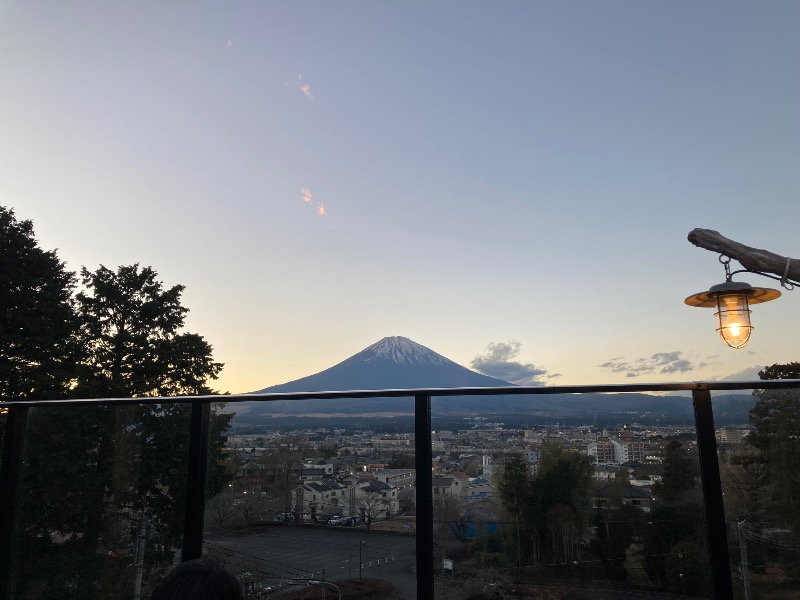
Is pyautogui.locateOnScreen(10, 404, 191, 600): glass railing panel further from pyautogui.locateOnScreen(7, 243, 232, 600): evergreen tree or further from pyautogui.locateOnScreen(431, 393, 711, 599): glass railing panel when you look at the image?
pyautogui.locateOnScreen(431, 393, 711, 599): glass railing panel

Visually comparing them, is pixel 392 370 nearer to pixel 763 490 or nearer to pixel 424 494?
pixel 424 494

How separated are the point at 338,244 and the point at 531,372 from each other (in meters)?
23.6

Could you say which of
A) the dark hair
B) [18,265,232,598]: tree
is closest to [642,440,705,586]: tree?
the dark hair

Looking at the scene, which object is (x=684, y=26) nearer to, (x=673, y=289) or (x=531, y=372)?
(x=673, y=289)

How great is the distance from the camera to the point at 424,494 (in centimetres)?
178

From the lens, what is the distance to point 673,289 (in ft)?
69.4

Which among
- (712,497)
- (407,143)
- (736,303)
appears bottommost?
(712,497)

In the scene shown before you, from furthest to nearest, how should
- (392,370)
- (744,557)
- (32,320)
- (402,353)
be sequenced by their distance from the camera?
(402,353)
(392,370)
(32,320)
(744,557)

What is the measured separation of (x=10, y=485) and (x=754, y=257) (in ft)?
26.7

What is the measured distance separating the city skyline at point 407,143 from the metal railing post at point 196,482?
5719 mm

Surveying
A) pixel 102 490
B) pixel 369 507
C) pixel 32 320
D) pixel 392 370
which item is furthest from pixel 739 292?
pixel 392 370

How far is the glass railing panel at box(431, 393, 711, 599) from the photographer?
1.58 meters

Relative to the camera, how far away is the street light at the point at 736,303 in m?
6.00

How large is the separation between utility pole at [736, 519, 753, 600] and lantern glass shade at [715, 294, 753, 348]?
206 inches
